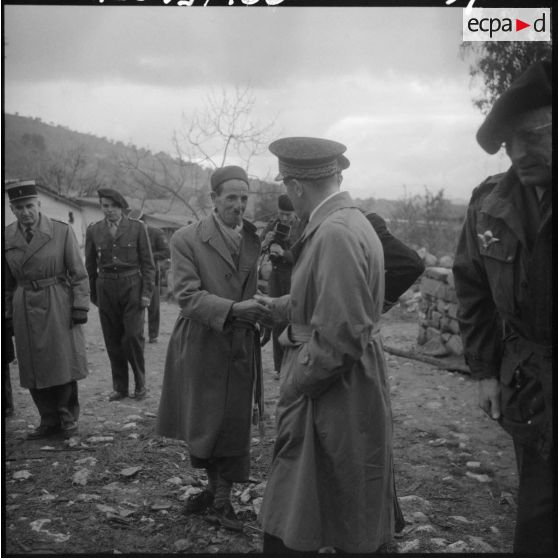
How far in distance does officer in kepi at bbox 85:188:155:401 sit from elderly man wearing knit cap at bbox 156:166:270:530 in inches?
102

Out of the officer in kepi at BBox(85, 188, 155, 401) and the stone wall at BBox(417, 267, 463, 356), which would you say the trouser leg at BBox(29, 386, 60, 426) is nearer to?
the officer in kepi at BBox(85, 188, 155, 401)

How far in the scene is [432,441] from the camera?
4496mm

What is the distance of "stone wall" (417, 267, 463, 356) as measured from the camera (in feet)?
23.1

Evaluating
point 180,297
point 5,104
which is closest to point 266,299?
point 180,297

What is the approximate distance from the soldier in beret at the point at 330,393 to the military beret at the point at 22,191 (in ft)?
7.83

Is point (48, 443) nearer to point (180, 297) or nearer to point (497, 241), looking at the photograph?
point (180, 297)

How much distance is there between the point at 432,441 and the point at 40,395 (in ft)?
9.74

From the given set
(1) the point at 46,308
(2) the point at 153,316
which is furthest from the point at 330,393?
(2) the point at 153,316

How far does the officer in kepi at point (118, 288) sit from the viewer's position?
225 inches

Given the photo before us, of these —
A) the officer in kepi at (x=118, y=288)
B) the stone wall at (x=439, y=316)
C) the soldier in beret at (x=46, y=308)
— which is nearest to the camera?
the soldier in beret at (x=46, y=308)

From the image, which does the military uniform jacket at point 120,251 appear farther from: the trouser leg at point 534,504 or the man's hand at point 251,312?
the trouser leg at point 534,504

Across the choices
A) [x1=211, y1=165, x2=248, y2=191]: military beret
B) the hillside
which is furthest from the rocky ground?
the hillside

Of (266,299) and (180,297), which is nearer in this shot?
(266,299)

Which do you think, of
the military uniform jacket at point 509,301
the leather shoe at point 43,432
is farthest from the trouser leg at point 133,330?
the military uniform jacket at point 509,301
